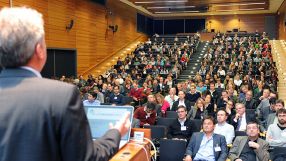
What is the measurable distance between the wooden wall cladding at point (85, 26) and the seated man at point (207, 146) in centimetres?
833

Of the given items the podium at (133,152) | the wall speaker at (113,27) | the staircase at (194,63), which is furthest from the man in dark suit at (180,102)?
the wall speaker at (113,27)

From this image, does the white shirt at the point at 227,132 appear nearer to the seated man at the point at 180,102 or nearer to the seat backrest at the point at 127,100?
the seated man at the point at 180,102

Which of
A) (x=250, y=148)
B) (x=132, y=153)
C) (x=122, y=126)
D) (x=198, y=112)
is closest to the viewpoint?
(x=122, y=126)

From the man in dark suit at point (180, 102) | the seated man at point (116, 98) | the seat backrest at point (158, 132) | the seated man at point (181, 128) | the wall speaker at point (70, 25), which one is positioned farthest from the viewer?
the wall speaker at point (70, 25)

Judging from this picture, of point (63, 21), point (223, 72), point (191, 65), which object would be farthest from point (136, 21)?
point (223, 72)

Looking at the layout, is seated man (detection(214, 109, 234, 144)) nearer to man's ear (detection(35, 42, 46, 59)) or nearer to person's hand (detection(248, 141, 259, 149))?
person's hand (detection(248, 141, 259, 149))

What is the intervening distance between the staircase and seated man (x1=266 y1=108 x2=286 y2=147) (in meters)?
9.02

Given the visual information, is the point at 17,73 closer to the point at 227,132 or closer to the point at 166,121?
the point at 227,132

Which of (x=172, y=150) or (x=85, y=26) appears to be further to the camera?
(x=85, y=26)

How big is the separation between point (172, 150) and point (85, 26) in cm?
1178

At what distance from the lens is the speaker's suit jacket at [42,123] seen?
2.87 ft

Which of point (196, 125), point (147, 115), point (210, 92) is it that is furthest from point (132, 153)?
point (210, 92)

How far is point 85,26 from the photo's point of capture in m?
15.3

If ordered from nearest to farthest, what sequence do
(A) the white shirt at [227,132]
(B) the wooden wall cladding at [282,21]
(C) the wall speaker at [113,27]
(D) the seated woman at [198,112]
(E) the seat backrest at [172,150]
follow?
(E) the seat backrest at [172,150], (A) the white shirt at [227,132], (D) the seated woman at [198,112], (C) the wall speaker at [113,27], (B) the wooden wall cladding at [282,21]
